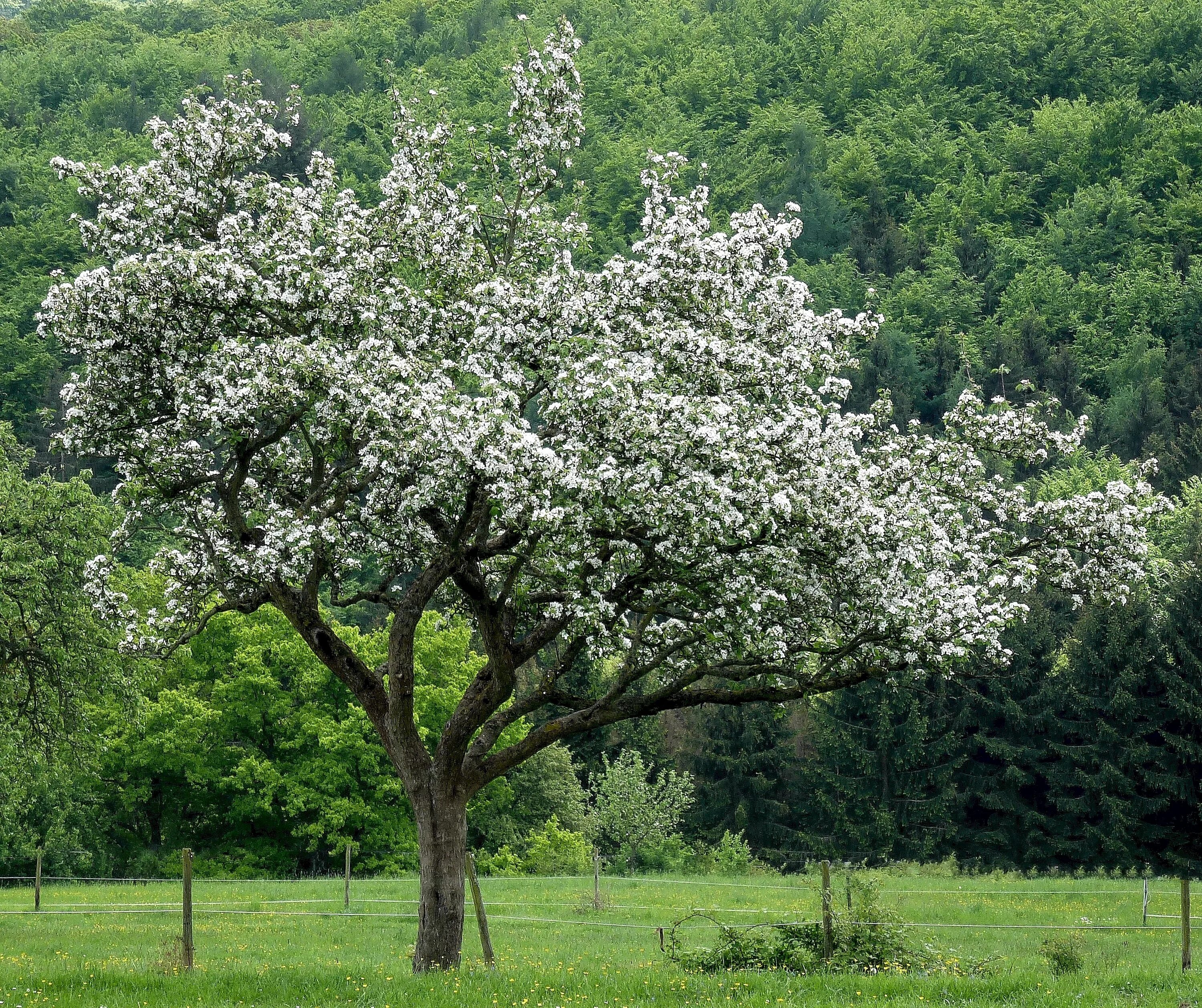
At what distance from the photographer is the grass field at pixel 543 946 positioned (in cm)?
1678

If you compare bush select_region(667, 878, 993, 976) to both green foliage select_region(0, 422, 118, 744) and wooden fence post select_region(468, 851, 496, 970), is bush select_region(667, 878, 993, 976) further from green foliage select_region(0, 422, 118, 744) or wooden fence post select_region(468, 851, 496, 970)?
green foliage select_region(0, 422, 118, 744)

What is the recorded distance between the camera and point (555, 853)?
194 feet

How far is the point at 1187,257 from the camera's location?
141 metres

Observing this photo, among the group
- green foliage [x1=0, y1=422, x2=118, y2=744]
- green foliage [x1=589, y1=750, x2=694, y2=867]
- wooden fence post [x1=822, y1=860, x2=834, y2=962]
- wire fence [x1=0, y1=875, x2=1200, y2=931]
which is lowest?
wire fence [x1=0, y1=875, x2=1200, y2=931]

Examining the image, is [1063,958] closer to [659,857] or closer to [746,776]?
[659,857]

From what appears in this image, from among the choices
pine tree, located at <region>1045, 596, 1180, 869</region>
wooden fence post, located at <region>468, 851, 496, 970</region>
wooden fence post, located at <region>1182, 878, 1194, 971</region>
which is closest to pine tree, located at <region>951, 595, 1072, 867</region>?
pine tree, located at <region>1045, 596, 1180, 869</region>

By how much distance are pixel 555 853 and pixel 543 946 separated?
3051 centimetres

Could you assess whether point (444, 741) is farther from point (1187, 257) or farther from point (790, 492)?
point (1187, 257)

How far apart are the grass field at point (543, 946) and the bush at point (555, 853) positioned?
8107mm

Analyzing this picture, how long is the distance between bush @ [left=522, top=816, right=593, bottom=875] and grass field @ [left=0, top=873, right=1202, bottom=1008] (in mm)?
8107

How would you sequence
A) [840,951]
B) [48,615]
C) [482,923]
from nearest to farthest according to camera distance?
[840,951]
[482,923]
[48,615]

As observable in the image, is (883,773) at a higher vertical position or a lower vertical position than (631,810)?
higher

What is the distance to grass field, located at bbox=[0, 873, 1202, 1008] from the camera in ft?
55.1

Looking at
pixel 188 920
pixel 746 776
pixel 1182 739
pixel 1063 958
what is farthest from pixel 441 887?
pixel 746 776
